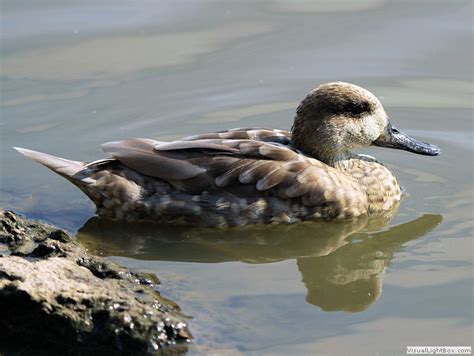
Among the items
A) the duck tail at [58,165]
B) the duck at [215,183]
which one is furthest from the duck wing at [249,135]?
the duck tail at [58,165]

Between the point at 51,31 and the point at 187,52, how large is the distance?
67.5 inches

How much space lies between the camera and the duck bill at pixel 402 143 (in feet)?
31.5

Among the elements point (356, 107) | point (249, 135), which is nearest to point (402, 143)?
point (356, 107)

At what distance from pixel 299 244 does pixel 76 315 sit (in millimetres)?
2560

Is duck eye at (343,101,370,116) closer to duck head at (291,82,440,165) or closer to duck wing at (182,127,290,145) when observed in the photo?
duck head at (291,82,440,165)

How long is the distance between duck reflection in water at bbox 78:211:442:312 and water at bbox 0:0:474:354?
2cm

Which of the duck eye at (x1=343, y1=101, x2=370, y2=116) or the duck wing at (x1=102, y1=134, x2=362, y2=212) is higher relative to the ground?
the duck eye at (x1=343, y1=101, x2=370, y2=116)

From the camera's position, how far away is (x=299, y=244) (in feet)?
28.4

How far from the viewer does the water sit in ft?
24.1

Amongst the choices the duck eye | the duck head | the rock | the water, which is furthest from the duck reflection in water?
the rock

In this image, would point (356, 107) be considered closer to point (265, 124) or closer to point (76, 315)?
point (265, 124)

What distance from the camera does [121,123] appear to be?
10.7 meters

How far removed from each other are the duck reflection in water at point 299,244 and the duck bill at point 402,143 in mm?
758

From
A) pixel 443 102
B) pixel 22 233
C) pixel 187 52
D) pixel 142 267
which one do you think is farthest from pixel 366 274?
pixel 187 52
